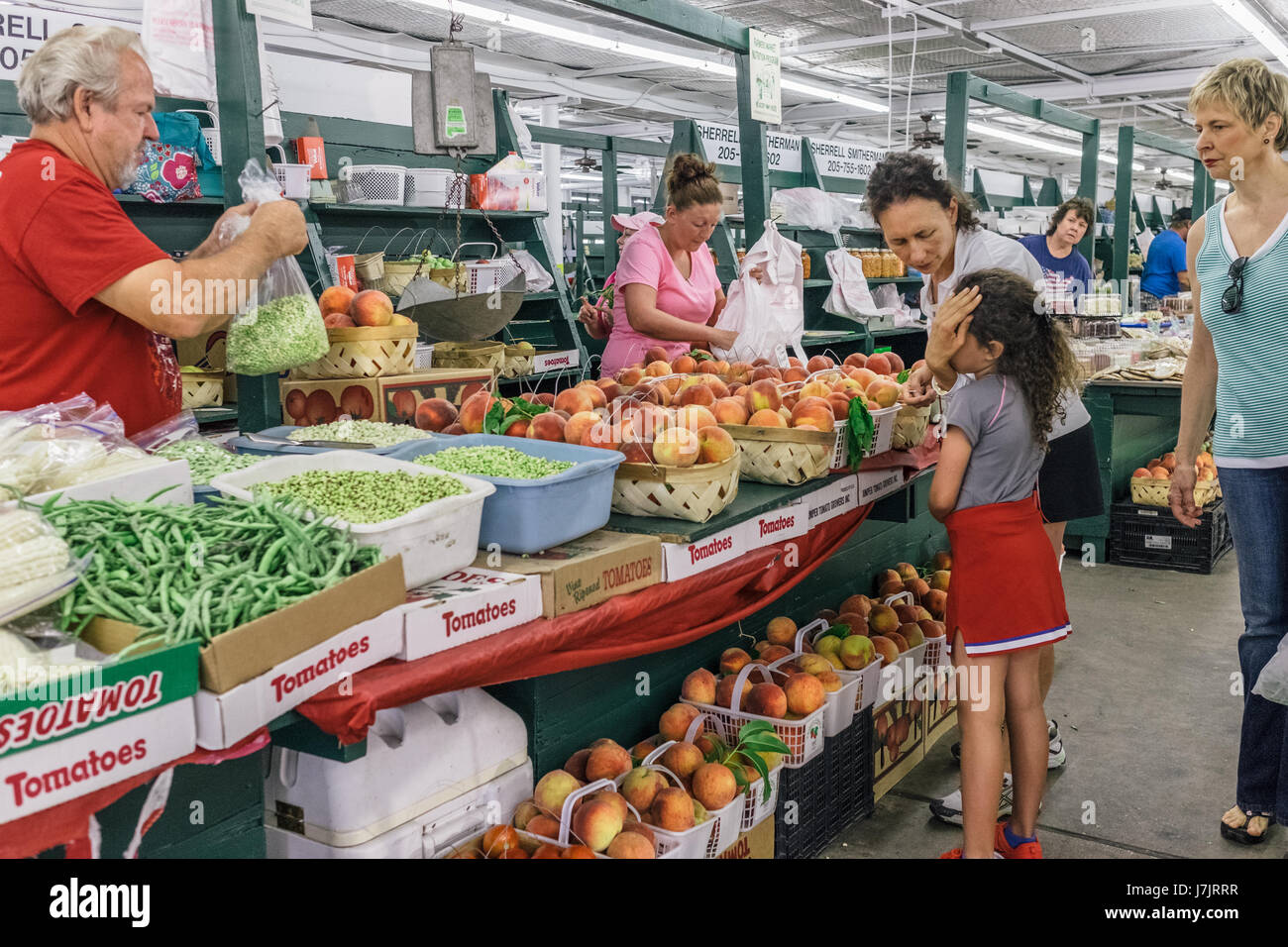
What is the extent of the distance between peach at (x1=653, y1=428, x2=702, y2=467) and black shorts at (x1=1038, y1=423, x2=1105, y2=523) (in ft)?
3.72

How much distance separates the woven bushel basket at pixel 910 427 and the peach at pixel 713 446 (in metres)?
0.96

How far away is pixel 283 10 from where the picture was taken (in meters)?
2.84

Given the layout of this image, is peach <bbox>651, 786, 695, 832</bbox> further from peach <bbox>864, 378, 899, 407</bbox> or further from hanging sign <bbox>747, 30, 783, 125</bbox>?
hanging sign <bbox>747, 30, 783, 125</bbox>

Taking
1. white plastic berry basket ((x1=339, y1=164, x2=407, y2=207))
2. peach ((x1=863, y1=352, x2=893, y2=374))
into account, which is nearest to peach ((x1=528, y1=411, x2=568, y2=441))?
peach ((x1=863, y1=352, x2=893, y2=374))

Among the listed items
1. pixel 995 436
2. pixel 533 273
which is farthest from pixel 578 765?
pixel 533 273

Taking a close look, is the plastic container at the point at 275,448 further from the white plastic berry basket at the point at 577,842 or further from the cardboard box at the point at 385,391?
the white plastic berry basket at the point at 577,842

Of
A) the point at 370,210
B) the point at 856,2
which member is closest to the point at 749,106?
the point at 370,210

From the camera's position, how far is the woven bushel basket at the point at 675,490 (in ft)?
7.95

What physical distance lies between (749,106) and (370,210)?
2.11m

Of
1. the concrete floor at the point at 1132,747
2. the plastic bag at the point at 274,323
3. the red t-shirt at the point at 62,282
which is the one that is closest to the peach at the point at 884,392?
the concrete floor at the point at 1132,747

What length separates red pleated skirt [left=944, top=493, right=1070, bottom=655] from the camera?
99.2 inches

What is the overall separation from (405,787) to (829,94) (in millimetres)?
12697

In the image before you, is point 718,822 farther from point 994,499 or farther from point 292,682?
point 292,682
